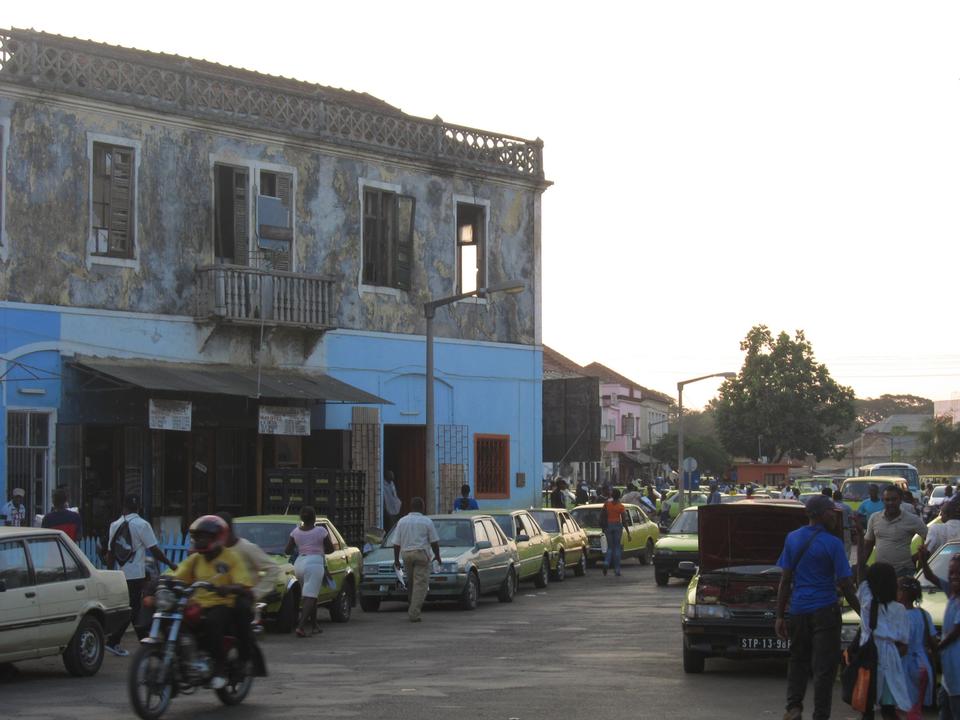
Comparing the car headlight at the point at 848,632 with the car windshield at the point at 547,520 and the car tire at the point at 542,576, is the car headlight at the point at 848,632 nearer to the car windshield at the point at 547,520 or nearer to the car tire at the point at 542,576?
the car tire at the point at 542,576

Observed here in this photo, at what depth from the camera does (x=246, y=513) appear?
3159 centimetres

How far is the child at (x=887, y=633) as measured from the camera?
35.1 ft

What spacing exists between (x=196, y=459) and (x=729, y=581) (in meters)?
16.4

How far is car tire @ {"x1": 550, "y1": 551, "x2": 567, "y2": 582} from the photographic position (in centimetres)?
3161

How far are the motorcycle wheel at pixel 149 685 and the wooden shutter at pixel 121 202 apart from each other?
1777cm

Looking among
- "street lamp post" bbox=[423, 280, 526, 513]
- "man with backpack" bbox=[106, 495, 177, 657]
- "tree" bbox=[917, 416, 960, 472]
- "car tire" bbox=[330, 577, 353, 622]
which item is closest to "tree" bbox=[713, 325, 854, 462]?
"tree" bbox=[917, 416, 960, 472]

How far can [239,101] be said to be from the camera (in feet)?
103

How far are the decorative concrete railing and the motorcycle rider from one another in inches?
640

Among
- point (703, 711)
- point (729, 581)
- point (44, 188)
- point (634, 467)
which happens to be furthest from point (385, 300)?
point (634, 467)

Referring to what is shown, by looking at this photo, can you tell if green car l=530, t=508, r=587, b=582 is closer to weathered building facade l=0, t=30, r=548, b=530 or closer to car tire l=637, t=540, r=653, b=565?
weathered building facade l=0, t=30, r=548, b=530

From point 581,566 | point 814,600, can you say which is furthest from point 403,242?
point 814,600

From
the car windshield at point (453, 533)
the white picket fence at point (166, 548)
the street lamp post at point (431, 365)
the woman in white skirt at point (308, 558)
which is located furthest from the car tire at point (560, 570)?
the woman in white skirt at point (308, 558)

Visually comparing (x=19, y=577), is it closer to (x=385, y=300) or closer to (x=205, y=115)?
(x=205, y=115)

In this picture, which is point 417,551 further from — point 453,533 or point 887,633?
point 887,633
